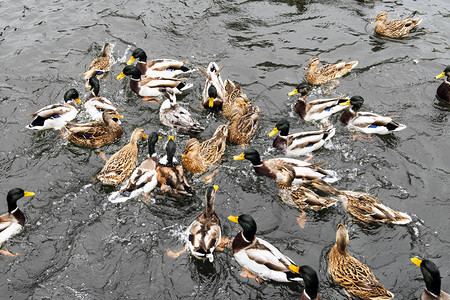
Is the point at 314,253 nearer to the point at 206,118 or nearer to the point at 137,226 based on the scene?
the point at 137,226

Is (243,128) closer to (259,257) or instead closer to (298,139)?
(298,139)

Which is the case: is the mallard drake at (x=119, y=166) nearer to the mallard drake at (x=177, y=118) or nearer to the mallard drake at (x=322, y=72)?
the mallard drake at (x=177, y=118)

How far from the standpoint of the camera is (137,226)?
665cm

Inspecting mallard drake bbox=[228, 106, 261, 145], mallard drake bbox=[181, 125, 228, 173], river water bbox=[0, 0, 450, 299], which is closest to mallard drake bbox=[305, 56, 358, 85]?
river water bbox=[0, 0, 450, 299]

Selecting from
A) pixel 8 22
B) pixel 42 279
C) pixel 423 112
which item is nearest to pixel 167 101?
pixel 42 279

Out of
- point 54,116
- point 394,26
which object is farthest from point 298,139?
point 394,26

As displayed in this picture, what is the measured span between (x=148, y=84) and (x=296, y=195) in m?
4.70

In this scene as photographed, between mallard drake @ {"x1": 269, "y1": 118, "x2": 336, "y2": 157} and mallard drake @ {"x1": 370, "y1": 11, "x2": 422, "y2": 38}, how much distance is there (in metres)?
5.15

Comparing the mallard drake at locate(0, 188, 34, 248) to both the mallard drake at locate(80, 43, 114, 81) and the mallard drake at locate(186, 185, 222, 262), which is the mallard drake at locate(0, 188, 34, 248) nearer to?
the mallard drake at locate(186, 185, 222, 262)

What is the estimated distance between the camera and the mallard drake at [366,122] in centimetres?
830

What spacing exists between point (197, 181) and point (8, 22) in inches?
345

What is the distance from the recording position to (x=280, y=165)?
7.32 meters

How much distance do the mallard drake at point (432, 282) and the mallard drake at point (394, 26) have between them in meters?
7.96

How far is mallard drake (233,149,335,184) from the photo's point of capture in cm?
721
